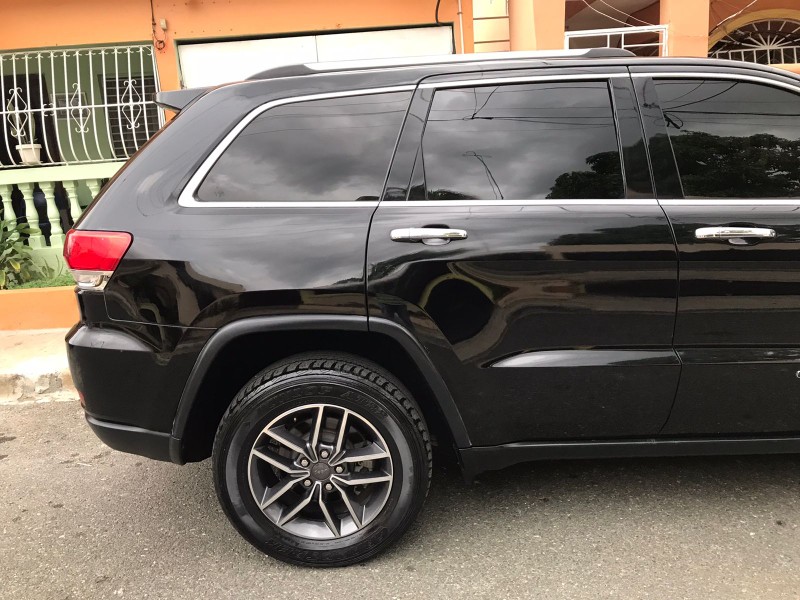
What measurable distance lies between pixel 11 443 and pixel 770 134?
4160 mm

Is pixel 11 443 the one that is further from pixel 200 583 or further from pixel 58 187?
pixel 58 187

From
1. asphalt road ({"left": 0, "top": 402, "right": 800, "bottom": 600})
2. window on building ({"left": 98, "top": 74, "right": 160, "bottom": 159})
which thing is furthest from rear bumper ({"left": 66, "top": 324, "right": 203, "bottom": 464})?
window on building ({"left": 98, "top": 74, "right": 160, "bottom": 159})

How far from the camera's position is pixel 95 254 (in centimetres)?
224

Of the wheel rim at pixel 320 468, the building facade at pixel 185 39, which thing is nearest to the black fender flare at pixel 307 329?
the wheel rim at pixel 320 468

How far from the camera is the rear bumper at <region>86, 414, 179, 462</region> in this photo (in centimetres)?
230

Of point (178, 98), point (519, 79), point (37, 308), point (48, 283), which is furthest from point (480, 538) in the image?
point (48, 283)

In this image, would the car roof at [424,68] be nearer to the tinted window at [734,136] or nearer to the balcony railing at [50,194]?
the tinted window at [734,136]

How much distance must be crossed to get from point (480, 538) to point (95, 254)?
184 centimetres

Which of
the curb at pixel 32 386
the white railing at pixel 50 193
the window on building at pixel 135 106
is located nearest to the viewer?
the curb at pixel 32 386

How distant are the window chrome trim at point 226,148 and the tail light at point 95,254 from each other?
0.27 metres

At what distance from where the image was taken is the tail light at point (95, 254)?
2230 mm

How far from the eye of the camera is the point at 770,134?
2.38 metres

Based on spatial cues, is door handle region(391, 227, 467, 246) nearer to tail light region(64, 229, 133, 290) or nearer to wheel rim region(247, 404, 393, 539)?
wheel rim region(247, 404, 393, 539)

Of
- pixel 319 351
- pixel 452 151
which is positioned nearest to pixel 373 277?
pixel 319 351
